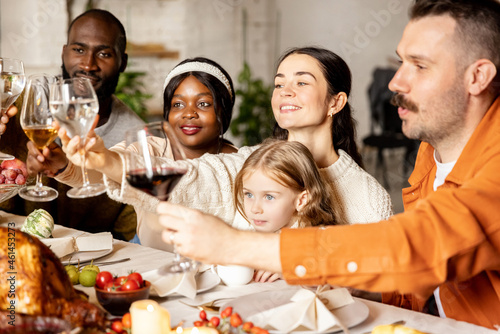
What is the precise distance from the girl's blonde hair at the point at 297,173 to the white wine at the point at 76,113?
0.86 m

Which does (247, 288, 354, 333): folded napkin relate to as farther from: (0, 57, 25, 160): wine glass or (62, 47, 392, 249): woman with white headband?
(0, 57, 25, 160): wine glass

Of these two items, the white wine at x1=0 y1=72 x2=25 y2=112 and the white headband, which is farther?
the white headband

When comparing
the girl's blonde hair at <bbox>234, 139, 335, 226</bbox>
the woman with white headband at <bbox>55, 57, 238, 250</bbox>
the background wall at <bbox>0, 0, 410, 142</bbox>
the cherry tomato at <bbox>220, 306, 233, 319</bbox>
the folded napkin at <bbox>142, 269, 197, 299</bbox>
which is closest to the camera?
the cherry tomato at <bbox>220, 306, 233, 319</bbox>

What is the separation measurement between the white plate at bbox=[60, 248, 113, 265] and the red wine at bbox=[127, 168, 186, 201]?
0.70m

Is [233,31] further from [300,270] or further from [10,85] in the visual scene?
[300,270]

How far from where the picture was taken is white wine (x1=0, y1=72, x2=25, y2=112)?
1.78 m

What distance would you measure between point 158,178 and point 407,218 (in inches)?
22.3

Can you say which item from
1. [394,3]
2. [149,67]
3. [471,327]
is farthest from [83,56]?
[394,3]

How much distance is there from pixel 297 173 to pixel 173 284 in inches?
31.9

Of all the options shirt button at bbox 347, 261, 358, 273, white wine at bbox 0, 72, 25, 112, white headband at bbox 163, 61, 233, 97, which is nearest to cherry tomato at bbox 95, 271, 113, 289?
shirt button at bbox 347, 261, 358, 273

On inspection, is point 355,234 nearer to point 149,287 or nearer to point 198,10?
point 149,287

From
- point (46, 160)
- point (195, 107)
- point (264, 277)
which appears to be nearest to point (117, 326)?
point (264, 277)

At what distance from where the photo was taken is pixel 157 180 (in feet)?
4.07

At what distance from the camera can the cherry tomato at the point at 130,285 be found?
1361 millimetres
